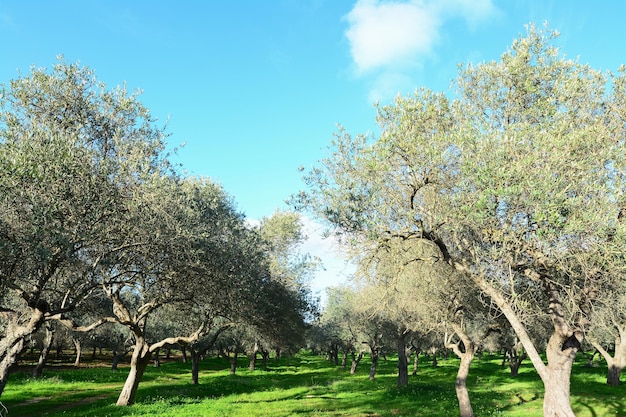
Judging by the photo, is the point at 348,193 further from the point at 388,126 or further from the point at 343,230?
the point at 388,126

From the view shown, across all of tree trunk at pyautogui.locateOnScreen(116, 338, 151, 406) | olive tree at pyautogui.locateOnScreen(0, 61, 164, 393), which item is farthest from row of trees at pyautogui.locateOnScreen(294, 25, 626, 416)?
tree trunk at pyautogui.locateOnScreen(116, 338, 151, 406)

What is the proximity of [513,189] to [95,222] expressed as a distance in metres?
14.3

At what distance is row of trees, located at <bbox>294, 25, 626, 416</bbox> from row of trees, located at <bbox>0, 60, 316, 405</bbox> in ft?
21.0

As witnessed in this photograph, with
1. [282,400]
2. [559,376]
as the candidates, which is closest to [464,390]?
[559,376]

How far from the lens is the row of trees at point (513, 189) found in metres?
13.7

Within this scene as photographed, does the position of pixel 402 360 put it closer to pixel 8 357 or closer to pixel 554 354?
pixel 554 354

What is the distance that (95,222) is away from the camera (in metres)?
14.4

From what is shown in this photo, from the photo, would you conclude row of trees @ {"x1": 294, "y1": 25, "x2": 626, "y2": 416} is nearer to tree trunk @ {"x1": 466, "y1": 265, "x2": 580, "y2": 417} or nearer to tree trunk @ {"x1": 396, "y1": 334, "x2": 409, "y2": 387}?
tree trunk @ {"x1": 466, "y1": 265, "x2": 580, "y2": 417}

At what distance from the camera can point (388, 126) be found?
17.4 m

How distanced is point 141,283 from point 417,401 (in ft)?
80.2

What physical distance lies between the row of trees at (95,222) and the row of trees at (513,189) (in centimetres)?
639

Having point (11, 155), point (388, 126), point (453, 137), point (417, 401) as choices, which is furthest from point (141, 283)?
point (417, 401)

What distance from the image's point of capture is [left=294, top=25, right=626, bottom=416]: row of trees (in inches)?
539

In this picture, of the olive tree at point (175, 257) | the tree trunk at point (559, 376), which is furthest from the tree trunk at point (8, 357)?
the tree trunk at point (559, 376)
